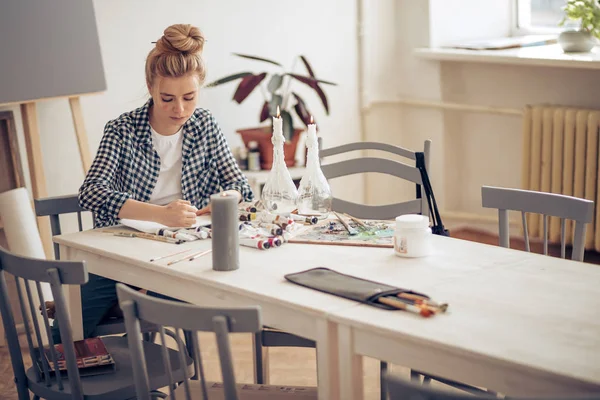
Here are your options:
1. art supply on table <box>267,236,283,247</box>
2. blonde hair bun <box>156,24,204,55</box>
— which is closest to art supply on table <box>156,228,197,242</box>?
art supply on table <box>267,236,283,247</box>

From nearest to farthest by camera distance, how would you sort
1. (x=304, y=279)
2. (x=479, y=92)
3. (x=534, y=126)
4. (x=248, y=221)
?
(x=304, y=279), (x=248, y=221), (x=534, y=126), (x=479, y=92)

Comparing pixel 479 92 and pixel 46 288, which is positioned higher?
pixel 479 92

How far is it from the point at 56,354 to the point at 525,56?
275 cm

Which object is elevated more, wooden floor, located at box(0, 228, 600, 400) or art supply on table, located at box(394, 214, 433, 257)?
art supply on table, located at box(394, 214, 433, 257)

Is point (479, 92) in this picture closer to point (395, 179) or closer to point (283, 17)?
point (395, 179)

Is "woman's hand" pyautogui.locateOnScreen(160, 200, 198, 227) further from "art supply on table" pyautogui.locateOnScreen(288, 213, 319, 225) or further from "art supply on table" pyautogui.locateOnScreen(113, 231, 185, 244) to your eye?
"art supply on table" pyautogui.locateOnScreen(288, 213, 319, 225)

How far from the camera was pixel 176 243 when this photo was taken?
7.68 ft

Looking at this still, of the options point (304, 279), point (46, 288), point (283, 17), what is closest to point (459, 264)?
point (304, 279)

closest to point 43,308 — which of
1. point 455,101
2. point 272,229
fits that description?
point 272,229

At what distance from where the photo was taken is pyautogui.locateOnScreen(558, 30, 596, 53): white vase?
13.3ft

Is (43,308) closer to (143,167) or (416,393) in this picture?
(143,167)

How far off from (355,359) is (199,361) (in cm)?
32

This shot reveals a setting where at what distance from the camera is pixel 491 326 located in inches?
65.2

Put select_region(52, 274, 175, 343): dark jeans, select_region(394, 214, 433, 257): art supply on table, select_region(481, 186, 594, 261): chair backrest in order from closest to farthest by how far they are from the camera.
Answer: select_region(394, 214, 433, 257): art supply on table, select_region(481, 186, 594, 261): chair backrest, select_region(52, 274, 175, 343): dark jeans
